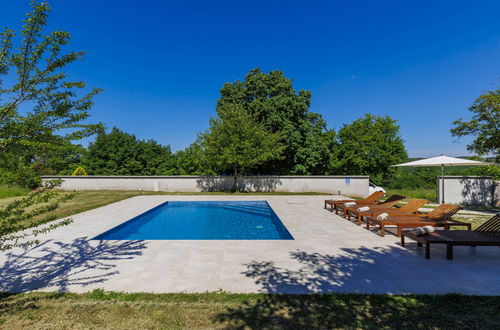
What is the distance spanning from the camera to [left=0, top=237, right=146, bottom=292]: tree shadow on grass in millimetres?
4488

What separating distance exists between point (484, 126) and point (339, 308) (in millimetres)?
16141

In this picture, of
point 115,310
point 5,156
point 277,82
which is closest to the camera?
point 5,156

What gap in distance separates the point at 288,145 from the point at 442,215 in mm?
16859

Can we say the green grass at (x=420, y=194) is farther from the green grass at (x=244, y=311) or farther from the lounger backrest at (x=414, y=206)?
the green grass at (x=244, y=311)

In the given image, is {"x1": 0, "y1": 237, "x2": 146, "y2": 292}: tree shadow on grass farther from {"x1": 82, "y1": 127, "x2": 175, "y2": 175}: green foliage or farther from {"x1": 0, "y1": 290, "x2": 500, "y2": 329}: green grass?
{"x1": 82, "y1": 127, "x2": 175, "y2": 175}: green foliage

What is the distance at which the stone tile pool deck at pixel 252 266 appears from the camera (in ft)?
14.1

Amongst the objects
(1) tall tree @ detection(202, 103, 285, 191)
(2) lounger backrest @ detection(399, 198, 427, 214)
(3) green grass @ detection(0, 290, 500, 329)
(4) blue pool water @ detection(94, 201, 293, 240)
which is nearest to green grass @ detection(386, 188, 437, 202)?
(2) lounger backrest @ detection(399, 198, 427, 214)

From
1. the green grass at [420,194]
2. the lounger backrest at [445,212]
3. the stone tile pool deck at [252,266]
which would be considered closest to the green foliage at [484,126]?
the green grass at [420,194]

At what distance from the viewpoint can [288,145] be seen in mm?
24234

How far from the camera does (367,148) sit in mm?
33125

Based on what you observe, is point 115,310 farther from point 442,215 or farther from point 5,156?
point 442,215

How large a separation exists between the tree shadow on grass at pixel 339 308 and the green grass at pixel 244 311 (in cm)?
1

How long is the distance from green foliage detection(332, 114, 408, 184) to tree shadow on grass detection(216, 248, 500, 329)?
102ft

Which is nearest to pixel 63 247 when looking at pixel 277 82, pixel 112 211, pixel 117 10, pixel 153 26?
pixel 112 211
